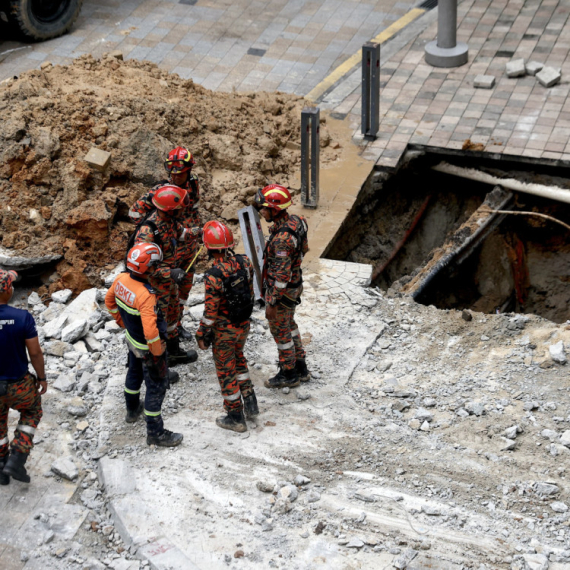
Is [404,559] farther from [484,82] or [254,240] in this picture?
[484,82]

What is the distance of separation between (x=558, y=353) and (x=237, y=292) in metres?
2.88

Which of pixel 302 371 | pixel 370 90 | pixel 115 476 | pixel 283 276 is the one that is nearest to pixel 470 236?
pixel 370 90

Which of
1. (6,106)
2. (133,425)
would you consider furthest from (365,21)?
(133,425)

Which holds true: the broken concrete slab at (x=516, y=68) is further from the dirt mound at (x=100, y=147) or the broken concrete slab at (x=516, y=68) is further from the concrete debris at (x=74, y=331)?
the concrete debris at (x=74, y=331)

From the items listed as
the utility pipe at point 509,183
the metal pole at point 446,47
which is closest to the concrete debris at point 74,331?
the utility pipe at point 509,183

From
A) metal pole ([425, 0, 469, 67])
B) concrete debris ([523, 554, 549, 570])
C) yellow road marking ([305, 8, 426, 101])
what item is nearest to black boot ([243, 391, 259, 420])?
concrete debris ([523, 554, 549, 570])

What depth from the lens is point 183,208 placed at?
6.45m

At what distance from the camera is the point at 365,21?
42.2 ft

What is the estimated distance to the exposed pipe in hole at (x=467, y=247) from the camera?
8.46 metres

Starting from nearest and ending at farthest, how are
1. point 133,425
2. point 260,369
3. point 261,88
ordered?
1. point 133,425
2. point 260,369
3. point 261,88

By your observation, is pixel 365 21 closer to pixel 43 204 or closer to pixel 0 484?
pixel 43 204

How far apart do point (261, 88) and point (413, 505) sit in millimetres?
7492

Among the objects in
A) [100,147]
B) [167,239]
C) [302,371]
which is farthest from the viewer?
[100,147]

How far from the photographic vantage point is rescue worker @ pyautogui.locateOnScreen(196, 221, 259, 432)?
5602 mm
